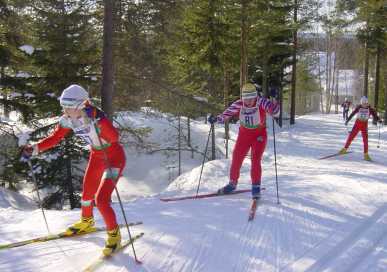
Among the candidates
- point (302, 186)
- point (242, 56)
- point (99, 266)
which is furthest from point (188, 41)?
point (99, 266)

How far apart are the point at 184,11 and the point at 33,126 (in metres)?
6.70

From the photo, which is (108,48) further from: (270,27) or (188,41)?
(270,27)

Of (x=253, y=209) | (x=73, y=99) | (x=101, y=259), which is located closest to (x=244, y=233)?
(x=253, y=209)

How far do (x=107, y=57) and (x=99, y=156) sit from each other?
217 inches

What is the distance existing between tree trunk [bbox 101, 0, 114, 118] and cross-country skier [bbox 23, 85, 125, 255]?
5285 millimetres

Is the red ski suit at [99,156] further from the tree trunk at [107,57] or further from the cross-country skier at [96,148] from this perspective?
the tree trunk at [107,57]

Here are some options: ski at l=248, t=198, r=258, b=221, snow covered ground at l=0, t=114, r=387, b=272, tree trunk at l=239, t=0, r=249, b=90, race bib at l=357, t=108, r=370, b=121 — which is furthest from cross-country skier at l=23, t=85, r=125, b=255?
tree trunk at l=239, t=0, r=249, b=90

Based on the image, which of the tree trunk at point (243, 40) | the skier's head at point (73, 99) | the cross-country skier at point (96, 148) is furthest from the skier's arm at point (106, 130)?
the tree trunk at point (243, 40)

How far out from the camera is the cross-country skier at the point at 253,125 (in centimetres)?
709

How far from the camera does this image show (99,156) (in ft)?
17.5

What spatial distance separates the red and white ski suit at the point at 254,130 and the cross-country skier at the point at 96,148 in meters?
2.80

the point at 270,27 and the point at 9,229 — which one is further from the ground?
the point at 270,27

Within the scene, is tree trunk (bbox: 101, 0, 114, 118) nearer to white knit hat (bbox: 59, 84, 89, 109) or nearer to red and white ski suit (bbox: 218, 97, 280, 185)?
red and white ski suit (bbox: 218, 97, 280, 185)

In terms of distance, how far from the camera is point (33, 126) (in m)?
14.0
